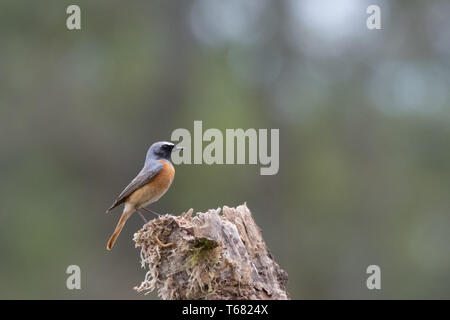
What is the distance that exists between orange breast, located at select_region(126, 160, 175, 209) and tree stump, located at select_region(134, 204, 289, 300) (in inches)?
74.8

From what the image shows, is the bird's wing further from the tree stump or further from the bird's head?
the tree stump

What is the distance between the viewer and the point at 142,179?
8.64m

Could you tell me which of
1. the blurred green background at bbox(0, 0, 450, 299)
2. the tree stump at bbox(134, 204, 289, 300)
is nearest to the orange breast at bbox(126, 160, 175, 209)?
the tree stump at bbox(134, 204, 289, 300)

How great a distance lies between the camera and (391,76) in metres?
20.9

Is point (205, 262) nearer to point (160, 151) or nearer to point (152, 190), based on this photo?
point (152, 190)

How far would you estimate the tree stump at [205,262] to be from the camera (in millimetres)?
6234

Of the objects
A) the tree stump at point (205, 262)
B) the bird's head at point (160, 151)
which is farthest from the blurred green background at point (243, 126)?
the tree stump at point (205, 262)

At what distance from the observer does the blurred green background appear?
2069cm

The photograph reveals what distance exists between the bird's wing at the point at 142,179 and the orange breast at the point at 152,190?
0.18ft

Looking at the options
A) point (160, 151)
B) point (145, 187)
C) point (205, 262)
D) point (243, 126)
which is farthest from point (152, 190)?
point (243, 126)

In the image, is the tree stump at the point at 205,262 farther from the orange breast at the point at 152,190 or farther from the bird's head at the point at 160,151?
the bird's head at the point at 160,151

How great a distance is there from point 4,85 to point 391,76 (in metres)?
11.8
